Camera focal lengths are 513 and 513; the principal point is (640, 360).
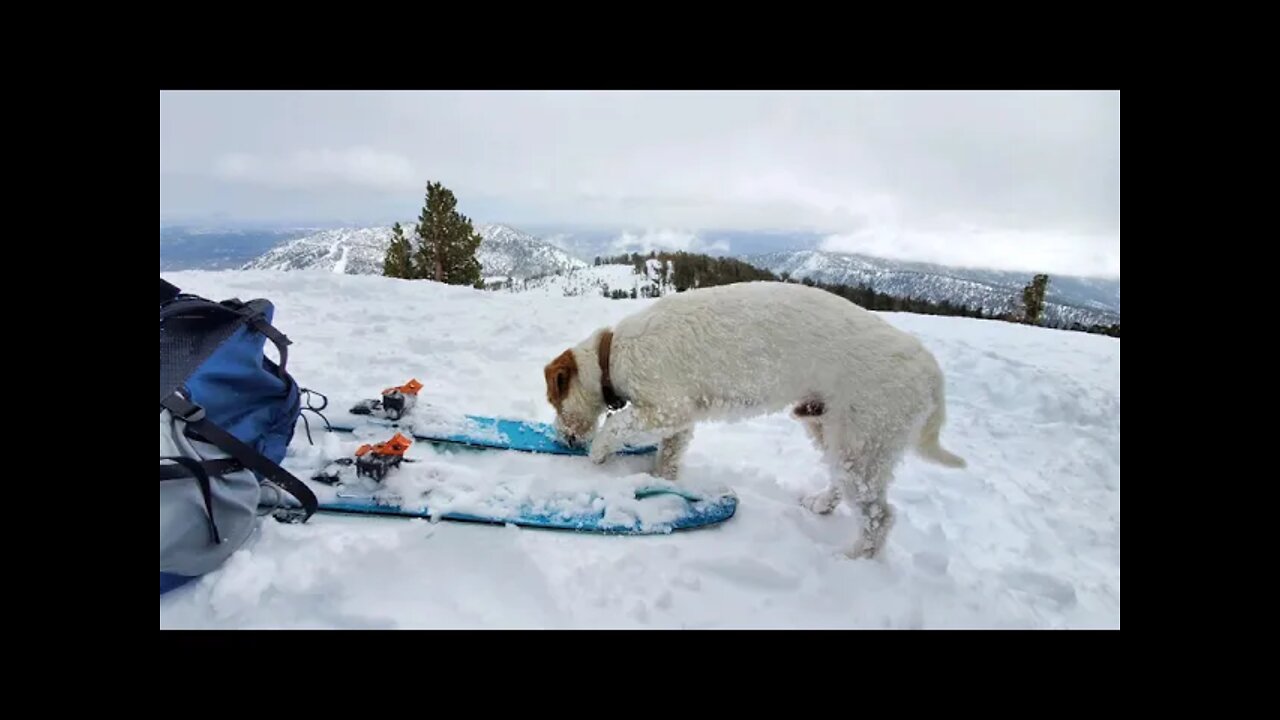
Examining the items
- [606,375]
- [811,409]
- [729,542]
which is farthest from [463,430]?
[811,409]

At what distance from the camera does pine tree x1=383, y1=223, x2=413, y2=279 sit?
1941 centimetres

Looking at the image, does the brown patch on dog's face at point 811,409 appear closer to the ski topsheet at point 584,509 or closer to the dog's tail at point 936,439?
the dog's tail at point 936,439

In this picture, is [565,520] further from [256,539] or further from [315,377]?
[315,377]

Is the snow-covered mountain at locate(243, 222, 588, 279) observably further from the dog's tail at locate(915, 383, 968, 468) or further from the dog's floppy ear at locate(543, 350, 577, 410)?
the dog's tail at locate(915, 383, 968, 468)

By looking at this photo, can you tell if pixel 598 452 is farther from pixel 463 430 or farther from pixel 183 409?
pixel 183 409

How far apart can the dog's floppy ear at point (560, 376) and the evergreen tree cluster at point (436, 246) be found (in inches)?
649

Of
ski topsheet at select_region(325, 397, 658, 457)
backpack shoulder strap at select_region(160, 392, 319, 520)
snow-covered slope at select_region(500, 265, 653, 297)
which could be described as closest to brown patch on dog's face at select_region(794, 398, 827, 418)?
ski topsheet at select_region(325, 397, 658, 457)

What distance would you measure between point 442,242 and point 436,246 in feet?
0.90

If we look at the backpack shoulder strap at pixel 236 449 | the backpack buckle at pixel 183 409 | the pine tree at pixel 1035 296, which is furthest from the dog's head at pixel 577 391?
the pine tree at pixel 1035 296

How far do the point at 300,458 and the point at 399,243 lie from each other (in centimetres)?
1797

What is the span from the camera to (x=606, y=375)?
4020 mm

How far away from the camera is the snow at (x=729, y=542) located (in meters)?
2.51
